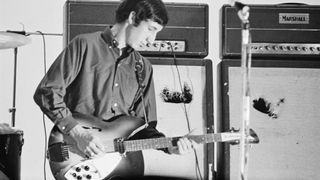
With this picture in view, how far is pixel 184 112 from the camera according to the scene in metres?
2.05

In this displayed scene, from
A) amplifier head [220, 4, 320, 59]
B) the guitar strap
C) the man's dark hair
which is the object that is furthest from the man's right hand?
amplifier head [220, 4, 320, 59]

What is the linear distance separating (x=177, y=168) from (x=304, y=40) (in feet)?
2.76

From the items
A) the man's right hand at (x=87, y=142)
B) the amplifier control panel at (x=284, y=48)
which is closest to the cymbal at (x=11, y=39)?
the man's right hand at (x=87, y=142)

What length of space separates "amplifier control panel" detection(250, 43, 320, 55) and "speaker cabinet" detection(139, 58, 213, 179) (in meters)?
0.24

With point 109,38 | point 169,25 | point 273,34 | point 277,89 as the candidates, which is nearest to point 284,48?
point 273,34

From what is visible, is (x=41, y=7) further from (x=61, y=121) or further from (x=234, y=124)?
(x=234, y=124)

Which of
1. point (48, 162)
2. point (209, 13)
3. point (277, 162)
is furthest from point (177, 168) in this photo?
point (209, 13)

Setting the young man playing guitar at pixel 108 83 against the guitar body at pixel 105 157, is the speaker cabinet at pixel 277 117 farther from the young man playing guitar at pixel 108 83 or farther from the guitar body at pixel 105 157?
the guitar body at pixel 105 157

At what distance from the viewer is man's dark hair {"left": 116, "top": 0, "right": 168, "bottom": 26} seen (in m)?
2.08

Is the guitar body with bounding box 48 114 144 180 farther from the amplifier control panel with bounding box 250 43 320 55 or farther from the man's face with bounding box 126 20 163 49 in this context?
the amplifier control panel with bounding box 250 43 320 55

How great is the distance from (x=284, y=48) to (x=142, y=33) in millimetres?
669

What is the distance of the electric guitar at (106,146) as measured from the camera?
1.96m

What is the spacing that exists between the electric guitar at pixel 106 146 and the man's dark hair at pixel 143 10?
1.56 ft

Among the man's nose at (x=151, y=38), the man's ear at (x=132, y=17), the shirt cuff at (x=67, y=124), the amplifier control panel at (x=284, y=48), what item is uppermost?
the man's ear at (x=132, y=17)
